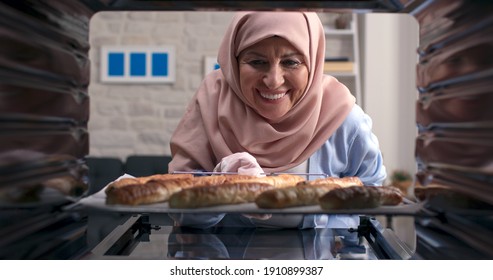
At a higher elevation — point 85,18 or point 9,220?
point 85,18

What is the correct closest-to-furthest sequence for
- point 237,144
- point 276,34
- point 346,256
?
point 346,256 < point 276,34 < point 237,144

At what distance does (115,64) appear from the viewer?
3.53 m

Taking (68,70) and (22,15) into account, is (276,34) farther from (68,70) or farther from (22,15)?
(22,15)

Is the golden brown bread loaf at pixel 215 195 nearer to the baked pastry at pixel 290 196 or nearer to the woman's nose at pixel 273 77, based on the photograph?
the baked pastry at pixel 290 196

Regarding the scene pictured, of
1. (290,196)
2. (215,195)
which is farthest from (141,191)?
(290,196)

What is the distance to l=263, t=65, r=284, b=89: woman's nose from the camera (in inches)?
56.3

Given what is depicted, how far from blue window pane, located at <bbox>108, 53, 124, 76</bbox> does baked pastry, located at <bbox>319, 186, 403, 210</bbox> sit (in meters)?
2.90

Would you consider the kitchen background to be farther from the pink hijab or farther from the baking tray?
the baking tray

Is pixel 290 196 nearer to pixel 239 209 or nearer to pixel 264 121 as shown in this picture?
pixel 239 209

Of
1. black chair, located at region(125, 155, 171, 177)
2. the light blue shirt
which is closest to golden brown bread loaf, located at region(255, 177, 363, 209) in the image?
the light blue shirt

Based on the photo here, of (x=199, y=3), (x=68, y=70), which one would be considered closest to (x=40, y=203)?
(x=68, y=70)

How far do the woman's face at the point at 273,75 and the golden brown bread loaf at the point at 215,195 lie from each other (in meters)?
0.58
